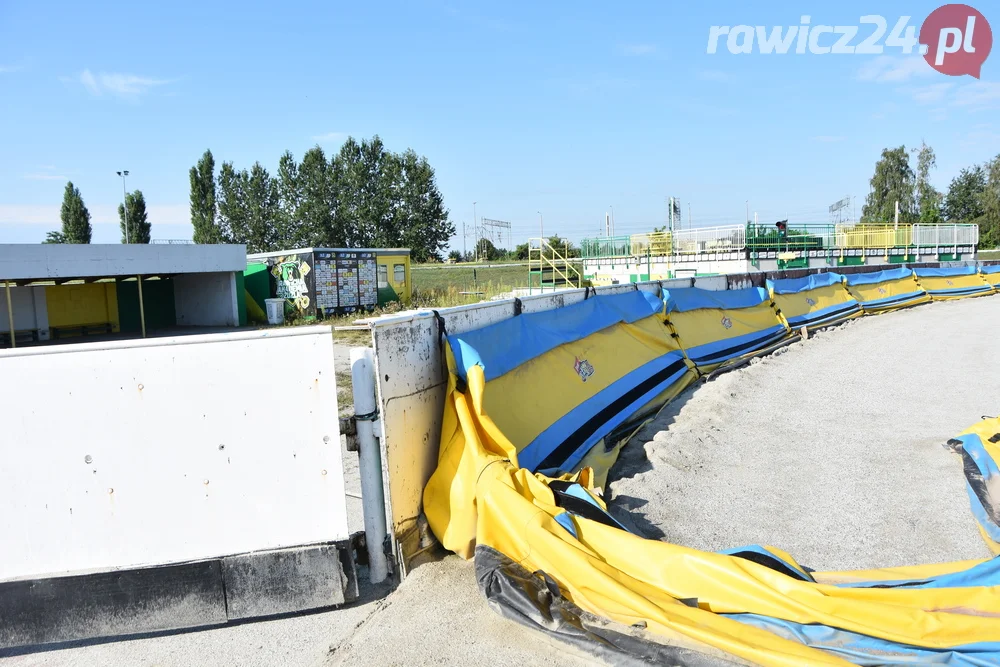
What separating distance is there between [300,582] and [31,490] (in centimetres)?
151

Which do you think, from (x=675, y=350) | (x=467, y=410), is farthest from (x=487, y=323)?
(x=675, y=350)

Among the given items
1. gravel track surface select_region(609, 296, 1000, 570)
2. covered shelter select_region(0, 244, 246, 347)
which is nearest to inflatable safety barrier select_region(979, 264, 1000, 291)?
gravel track surface select_region(609, 296, 1000, 570)

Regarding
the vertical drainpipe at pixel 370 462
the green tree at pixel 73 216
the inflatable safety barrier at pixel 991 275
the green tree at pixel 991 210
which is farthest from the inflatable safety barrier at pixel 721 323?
the green tree at pixel 73 216

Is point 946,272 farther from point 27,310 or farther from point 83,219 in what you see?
point 83,219

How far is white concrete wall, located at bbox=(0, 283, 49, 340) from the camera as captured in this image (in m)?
23.2

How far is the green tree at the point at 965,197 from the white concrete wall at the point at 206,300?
7607 cm

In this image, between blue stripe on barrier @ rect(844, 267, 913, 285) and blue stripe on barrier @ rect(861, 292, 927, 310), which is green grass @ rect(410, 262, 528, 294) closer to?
blue stripe on barrier @ rect(844, 267, 913, 285)

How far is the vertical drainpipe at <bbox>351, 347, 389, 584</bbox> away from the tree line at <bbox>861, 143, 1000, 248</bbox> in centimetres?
7761

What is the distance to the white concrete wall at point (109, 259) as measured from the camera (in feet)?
65.8

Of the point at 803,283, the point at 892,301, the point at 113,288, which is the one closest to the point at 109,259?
the point at 113,288

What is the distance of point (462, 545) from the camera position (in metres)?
4.07

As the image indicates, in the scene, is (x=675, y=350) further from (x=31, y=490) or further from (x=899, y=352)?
(x=31, y=490)

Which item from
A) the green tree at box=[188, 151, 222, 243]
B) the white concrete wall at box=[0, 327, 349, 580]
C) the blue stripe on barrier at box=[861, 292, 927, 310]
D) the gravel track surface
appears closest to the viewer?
the white concrete wall at box=[0, 327, 349, 580]

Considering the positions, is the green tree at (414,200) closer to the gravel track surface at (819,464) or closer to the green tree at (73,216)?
the green tree at (73,216)
